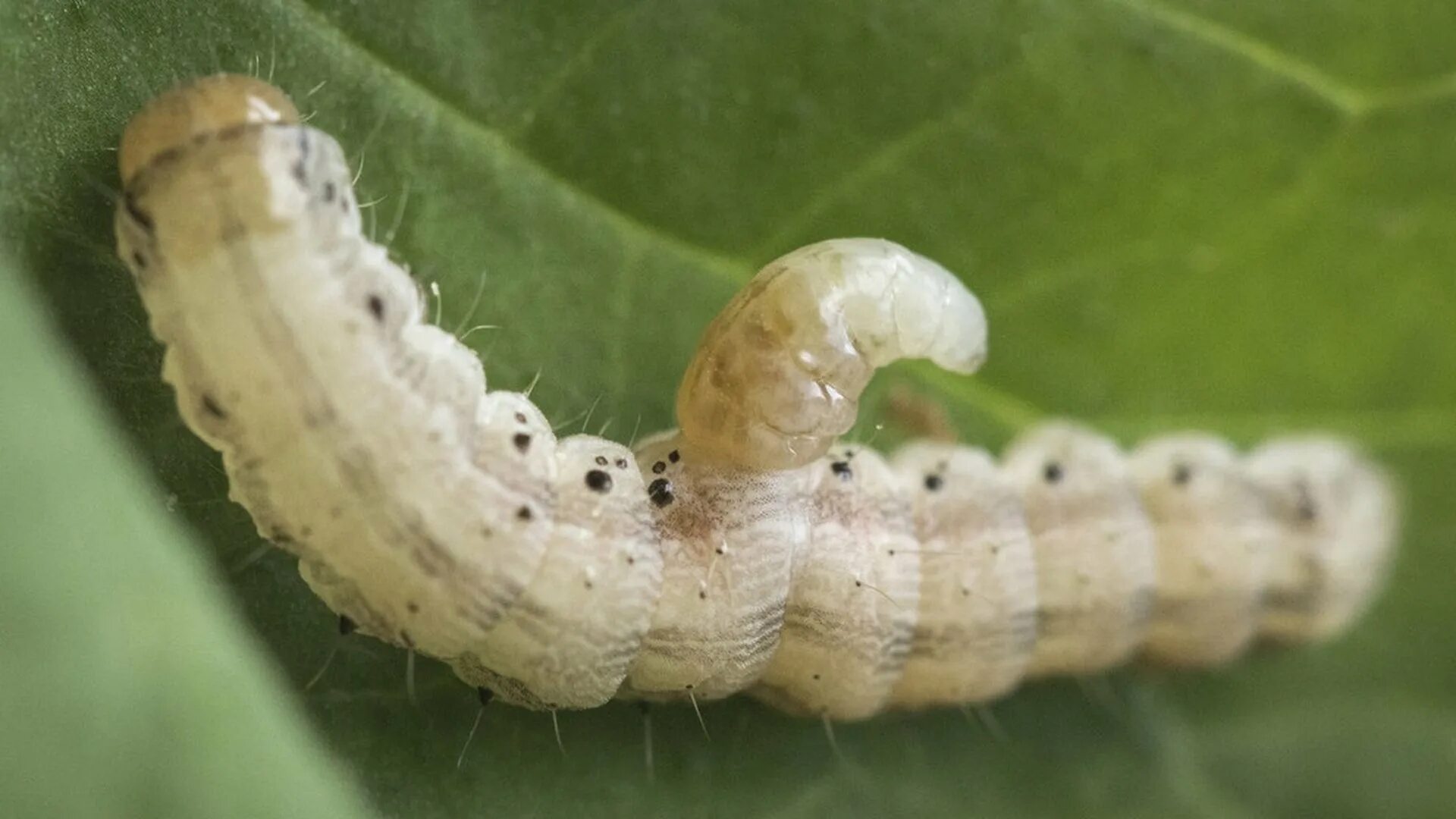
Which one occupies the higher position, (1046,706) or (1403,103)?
→ (1403,103)

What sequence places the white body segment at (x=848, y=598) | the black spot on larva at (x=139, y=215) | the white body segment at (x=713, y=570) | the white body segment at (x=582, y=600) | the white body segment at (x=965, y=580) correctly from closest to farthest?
the black spot on larva at (x=139, y=215) < the white body segment at (x=582, y=600) < the white body segment at (x=713, y=570) < the white body segment at (x=848, y=598) < the white body segment at (x=965, y=580)

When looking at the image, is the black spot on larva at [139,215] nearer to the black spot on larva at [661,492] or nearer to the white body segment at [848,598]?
the black spot on larva at [661,492]

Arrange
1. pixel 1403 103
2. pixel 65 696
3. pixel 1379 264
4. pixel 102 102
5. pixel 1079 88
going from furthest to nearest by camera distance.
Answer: pixel 1379 264
pixel 1403 103
pixel 1079 88
pixel 102 102
pixel 65 696

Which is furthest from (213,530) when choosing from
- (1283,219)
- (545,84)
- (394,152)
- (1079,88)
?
(1283,219)

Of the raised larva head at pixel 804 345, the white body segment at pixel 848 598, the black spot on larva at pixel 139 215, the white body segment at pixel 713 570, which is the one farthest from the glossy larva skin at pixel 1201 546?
the black spot on larva at pixel 139 215

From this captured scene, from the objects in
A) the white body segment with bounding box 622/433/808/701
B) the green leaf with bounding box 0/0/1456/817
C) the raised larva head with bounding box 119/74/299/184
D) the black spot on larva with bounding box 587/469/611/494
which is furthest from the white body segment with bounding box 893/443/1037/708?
the raised larva head with bounding box 119/74/299/184

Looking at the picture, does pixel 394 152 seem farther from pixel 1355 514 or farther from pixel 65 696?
pixel 1355 514
